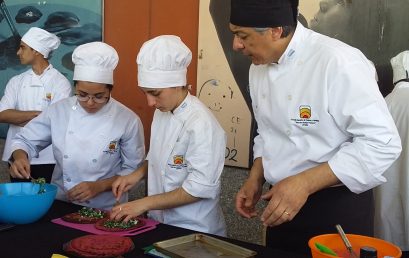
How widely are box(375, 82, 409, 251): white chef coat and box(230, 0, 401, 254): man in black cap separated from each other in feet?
2.10

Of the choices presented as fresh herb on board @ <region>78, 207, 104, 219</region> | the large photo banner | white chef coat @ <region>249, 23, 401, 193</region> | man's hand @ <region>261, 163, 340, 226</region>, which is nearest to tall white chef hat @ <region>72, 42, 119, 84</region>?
fresh herb on board @ <region>78, 207, 104, 219</region>

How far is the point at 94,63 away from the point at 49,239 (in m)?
0.80

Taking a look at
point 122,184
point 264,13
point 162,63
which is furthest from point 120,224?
point 264,13

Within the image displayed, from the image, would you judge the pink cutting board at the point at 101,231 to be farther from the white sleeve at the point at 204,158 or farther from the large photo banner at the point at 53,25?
the large photo banner at the point at 53,25

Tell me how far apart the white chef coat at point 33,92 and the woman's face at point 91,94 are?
0.83m

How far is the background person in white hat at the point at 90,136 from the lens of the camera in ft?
6.66

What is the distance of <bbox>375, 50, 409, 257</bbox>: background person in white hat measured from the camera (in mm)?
2080

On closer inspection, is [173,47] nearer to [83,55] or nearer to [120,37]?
[83,55]

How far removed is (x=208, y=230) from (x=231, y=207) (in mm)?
1199

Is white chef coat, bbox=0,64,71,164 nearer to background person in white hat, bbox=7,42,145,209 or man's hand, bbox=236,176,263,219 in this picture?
background person in white hat, bbox=7,42,145,209

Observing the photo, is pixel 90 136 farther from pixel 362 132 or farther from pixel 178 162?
pixel 362 132

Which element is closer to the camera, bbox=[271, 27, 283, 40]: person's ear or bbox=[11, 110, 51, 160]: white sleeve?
bbox=[271, 27, 283, 40]: person's ear

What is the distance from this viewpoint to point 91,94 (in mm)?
2025

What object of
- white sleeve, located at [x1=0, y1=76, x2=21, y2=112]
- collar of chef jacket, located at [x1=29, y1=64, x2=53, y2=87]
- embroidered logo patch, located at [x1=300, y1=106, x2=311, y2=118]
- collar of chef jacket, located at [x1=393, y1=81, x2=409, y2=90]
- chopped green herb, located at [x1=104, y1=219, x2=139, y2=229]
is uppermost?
collar of chef jacket, located at [x1=393, y1=81, x2=409, y2=90]
